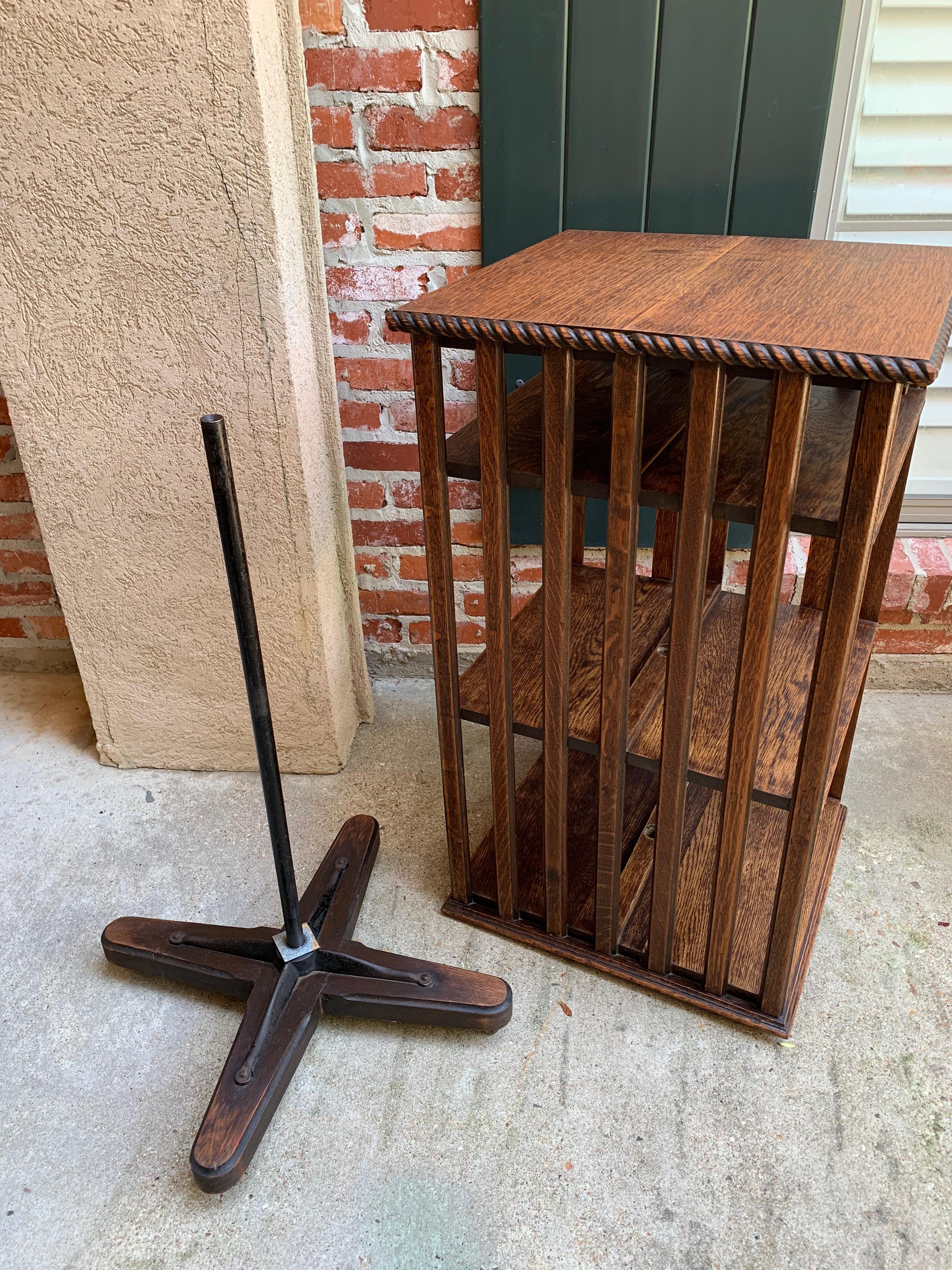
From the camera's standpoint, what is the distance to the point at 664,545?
1.80m

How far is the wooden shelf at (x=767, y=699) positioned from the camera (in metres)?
1.32

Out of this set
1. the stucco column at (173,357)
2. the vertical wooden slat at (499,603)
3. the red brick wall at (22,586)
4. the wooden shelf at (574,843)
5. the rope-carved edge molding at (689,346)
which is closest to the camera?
the rope-carved edge molding at (689,346)

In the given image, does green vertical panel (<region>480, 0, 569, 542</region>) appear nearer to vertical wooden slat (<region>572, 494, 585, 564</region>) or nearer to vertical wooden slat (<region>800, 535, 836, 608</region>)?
vertical wooden slat (<region>572, 494, 585, 564</region>)

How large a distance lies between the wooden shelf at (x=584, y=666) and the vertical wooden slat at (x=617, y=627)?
0.04 m

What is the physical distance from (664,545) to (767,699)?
0.50 metres

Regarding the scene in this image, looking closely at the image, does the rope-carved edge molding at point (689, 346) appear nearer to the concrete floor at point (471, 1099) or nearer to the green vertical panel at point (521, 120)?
the green vertical panel at point (521, 120)

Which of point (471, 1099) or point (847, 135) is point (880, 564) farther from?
point (471, 1099)

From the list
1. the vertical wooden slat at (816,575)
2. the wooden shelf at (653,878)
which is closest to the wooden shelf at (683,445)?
the vertical wooden slat at (816,575)

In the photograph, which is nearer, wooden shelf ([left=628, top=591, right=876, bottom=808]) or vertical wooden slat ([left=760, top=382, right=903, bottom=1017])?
vertical wooden slat ([left=760, top=382, right=903, bottom=1017])

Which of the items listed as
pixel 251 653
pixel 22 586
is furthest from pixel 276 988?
pixel 22 586

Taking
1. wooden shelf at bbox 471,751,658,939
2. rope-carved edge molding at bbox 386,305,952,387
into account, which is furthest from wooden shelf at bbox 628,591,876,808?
rope-carved edge molding at bbox 386,305,952,387

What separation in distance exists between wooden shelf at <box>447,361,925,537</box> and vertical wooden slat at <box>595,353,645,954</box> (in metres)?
0.04

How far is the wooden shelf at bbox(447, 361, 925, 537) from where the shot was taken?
3.71 ft

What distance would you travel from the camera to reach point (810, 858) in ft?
4.16
